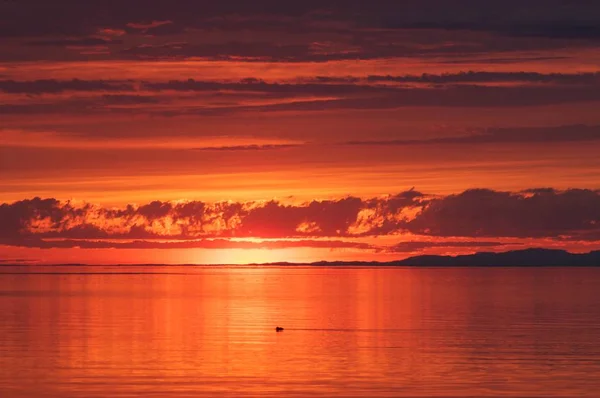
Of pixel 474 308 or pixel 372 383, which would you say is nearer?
pixel 372 383

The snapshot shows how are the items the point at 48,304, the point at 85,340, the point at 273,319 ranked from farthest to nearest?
the point at 48,304 → the point at 273,319 → the point at 85,340

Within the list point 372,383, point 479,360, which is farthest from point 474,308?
point 372,383

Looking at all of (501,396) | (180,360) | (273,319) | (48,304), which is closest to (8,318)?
(273,319)

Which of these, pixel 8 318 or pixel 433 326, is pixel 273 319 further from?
pixel 8 318

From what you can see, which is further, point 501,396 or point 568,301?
point 568,301

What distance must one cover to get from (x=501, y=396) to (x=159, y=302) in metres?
94.3

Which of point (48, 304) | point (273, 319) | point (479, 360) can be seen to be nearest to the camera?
point (479, 360)

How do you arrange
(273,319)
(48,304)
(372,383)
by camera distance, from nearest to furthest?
(372,383)
(273,319)
(48,304)

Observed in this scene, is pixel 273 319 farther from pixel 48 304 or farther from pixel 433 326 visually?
pixel 48 304

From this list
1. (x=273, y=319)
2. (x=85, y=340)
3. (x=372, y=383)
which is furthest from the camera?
(x=273, y=319)

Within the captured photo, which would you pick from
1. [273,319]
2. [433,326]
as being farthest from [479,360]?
[273,319]

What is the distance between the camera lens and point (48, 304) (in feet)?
436

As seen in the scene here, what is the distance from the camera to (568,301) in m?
134

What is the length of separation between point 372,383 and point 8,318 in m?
57.6
